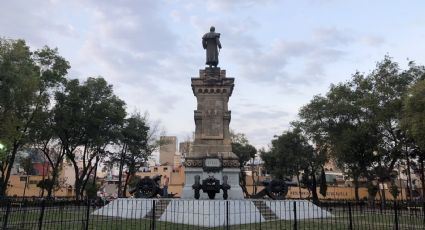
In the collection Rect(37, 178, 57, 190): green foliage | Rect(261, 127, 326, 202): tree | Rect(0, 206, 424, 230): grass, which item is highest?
Rect(261, 127, 326, 202): tree

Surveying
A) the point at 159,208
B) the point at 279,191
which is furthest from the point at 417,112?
the point at 159,208

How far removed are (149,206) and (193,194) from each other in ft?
11.2

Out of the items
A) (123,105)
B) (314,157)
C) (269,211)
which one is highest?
(123,105)

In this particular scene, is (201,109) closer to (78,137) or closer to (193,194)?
(193,194)

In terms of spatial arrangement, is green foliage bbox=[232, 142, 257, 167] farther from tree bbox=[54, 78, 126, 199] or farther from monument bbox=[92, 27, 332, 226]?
monument bbox=[92, 27, 332, 226]

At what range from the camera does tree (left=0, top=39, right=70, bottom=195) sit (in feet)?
81.8

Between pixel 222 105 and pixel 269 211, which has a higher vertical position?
pixel 222 105

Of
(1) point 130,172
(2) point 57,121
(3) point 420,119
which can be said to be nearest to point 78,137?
(2) point 57,121

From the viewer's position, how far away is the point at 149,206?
20.5 meters

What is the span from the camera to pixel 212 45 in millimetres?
26328

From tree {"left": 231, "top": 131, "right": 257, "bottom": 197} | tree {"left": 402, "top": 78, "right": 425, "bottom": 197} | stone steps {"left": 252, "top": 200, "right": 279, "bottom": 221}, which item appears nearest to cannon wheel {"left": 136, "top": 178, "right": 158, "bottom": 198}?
stone steps {"left": 252, "top": 200, "right": 279, "bottom": 221}

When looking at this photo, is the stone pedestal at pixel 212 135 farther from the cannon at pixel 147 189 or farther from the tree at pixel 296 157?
the tree at pixel 296 157

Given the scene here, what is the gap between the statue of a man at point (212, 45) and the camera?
26017mm

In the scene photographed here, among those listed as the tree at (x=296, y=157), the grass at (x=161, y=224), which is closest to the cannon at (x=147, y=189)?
the grass at (x=161, y=224)
